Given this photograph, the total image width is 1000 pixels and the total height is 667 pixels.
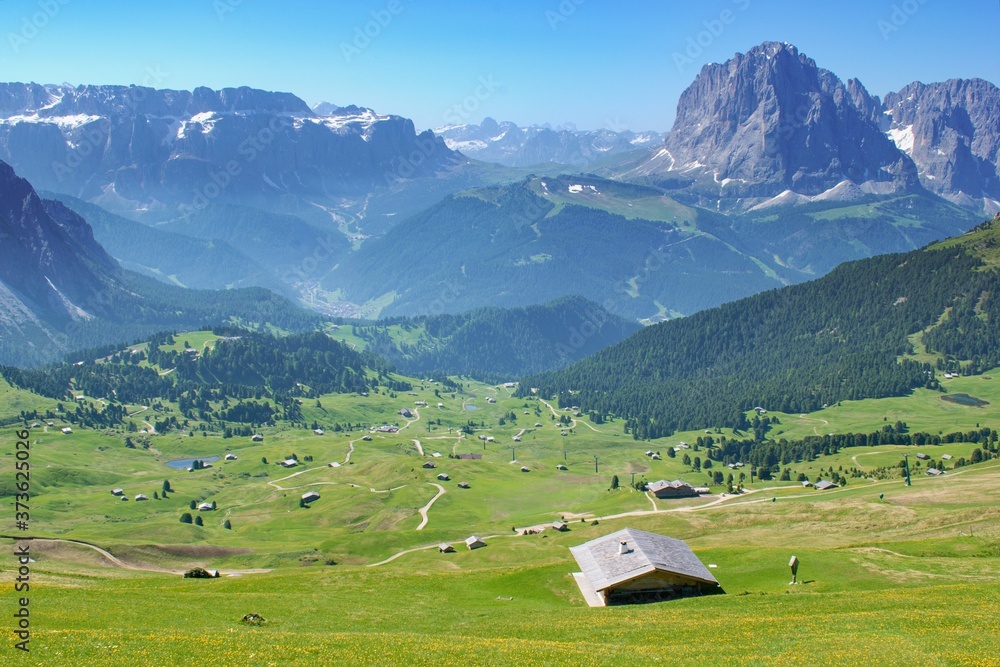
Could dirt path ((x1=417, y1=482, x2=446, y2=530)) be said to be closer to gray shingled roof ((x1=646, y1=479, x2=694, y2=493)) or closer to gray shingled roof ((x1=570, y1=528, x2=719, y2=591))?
gray shingled roof ((x1=646, y1=479, x2=694, y2=493))

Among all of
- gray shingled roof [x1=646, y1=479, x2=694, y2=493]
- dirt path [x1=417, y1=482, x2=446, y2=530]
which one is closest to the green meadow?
dirt path [x1=417, y1=482, x2=446, y2=530]

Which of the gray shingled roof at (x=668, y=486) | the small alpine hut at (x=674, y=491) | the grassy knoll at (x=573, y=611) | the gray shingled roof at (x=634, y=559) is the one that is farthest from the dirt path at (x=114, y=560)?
the gray shingled roof at (x=668, y=486)

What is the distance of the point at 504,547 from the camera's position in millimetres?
131750

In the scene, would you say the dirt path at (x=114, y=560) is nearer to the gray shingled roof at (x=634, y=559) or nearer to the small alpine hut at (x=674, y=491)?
the gray shingled roof at (x=634, y=559)

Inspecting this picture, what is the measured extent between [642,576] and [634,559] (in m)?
4.46

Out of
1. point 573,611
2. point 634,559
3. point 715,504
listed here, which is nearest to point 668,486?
point 715,504

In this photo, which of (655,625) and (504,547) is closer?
(655,625)

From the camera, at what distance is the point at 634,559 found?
89.1 metres

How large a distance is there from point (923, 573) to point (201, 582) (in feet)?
237

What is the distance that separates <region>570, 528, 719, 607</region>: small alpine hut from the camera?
85125 mm

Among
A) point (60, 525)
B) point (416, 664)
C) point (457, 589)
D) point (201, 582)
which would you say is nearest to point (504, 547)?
point (457, 589)

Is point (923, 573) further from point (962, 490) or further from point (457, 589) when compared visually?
point (962, 490)

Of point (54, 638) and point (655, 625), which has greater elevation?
point (54, 638)

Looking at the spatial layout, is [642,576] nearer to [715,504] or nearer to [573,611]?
[573,611]
